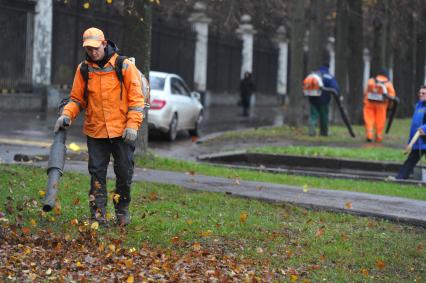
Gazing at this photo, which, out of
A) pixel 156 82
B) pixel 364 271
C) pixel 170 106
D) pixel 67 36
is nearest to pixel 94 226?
pixel 364 271

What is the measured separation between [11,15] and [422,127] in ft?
48.7

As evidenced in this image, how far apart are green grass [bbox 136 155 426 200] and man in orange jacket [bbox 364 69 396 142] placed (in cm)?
641

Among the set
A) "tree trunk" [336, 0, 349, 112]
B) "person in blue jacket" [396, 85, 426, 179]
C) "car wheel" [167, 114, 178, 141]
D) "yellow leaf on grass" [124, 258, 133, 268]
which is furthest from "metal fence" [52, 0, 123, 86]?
"yellow leaf on grass" [124, 258, 133, 268]

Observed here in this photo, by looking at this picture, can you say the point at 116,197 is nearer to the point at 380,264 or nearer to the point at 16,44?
the point at 380,264

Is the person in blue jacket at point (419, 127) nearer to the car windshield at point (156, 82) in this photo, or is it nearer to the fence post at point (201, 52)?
the car windshield at point (156, 82)

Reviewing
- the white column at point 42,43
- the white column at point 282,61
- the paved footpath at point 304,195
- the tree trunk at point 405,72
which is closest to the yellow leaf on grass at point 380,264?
the paved footpath at point 304,195

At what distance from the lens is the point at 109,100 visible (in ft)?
27.2

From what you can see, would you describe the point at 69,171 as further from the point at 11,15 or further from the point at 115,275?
the point at 11,15

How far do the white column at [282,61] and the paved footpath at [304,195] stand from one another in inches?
1419

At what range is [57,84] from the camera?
1097 inches

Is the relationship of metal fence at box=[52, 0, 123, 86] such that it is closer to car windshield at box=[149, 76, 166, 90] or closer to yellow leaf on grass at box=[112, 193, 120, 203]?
car windshield at box=[149, 76, 166, 90]

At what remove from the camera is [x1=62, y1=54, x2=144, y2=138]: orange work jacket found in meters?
8.26

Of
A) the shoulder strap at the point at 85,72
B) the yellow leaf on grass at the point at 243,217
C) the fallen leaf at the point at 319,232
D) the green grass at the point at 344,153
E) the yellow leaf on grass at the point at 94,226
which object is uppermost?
the shoulder strap at the point at 85,72

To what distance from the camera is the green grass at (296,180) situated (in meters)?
13.5
